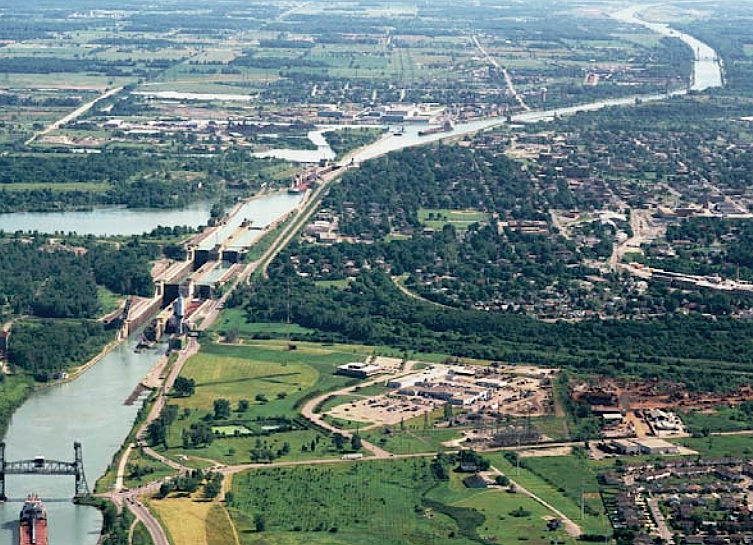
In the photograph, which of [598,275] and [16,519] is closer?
[16,519]

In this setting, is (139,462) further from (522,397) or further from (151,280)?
(151,280)

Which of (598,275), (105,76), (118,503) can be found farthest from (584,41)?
(118,503)

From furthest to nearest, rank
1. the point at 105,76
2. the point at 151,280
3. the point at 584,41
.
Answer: the point at 584,41 → the point at 105,76 → the point at 151,280

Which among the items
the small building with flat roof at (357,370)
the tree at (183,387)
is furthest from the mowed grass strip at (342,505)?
the small building with flat roof at (357,370)

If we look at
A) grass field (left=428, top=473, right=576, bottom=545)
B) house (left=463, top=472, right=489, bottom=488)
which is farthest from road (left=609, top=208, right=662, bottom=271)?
grass field (left=428, top=473, right=576, bottom=545)

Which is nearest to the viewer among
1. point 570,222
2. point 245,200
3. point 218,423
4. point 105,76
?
point 218,423

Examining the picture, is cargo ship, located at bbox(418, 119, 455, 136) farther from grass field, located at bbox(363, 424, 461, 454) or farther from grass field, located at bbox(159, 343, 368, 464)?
grass field, located at bbox(363, 424, 461, 454)

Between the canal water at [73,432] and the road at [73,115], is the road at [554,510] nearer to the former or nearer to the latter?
the canal water at [73,432]

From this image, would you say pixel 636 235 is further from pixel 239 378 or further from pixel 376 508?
pixel 376 508
